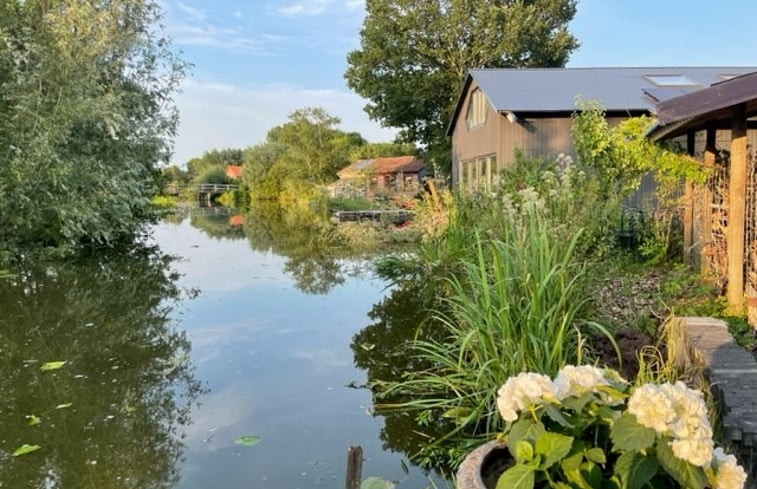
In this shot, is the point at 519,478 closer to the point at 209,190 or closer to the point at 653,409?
the point at 653,409

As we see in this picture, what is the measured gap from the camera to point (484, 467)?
198 cm

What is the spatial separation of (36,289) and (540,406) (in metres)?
9.03

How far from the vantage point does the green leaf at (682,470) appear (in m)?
1.50

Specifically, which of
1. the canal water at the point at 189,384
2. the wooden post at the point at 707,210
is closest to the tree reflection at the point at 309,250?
the canal water at the point at 189,384

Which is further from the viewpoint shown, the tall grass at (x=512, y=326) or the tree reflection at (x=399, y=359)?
the tree reflection at (x=399, y=359)

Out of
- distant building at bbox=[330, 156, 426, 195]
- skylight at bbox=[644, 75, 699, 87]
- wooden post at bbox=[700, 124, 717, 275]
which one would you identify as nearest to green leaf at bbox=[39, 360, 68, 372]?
wooden post at bbox=[700, 124, 717, 275]

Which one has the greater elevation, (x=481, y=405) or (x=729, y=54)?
(x=729, y=54)

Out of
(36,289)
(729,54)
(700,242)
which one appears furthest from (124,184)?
(729,54)

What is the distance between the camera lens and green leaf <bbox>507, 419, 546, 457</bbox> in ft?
5.61

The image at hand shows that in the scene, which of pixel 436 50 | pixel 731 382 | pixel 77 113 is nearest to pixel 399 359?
pixel 731 382

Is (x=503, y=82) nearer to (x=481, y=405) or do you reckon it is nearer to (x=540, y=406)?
(x=481, y=405)

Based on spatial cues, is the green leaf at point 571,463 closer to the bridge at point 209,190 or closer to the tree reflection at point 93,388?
the tree reflection at point 93,388

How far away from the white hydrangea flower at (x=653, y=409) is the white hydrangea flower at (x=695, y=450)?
0.18 ft

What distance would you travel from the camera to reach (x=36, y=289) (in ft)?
29.1
